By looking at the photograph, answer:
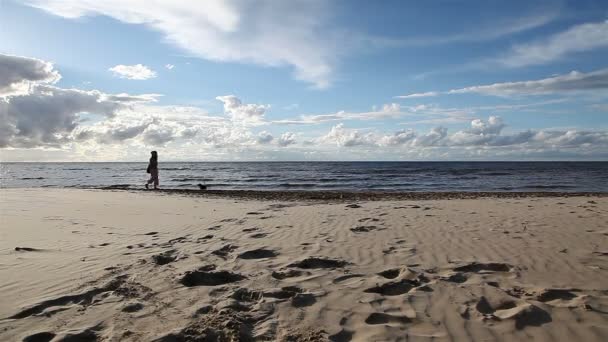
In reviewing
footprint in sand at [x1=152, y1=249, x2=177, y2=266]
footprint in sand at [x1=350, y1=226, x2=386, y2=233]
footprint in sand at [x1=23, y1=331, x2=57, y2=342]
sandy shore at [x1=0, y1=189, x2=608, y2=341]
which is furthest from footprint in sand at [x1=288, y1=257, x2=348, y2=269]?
footprint in sand at [x1=23, y1=331, x2=57, y2=342]

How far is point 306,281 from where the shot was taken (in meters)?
4.62

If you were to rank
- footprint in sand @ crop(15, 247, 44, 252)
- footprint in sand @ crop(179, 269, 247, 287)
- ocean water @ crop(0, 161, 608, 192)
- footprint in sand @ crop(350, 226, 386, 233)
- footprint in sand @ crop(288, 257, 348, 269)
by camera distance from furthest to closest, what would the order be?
ocean water @ crop(0, 161, 608, 192) → footprint in sand @ crop(350, 226, 386, 233) → footprint in sand @ crop(15, 247, 44, 252) → footprint in sand @ crop(288, 257, 348, 269) → footprint in sand @ crop(179, 269, 247, 287)

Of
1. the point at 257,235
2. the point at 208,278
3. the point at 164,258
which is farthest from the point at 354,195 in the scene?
the point at 208,278

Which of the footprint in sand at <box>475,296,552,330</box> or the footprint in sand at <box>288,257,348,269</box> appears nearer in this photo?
the footprint in sand at <box>475,296,552,330</box>

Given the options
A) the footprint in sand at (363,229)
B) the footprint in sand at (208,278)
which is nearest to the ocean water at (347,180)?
the footprint in sand at (363,229)

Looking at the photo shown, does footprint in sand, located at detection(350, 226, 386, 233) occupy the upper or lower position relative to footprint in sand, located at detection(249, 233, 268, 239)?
upper

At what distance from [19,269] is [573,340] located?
6332 mm

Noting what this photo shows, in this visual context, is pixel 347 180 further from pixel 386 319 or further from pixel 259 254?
pixel 386 319

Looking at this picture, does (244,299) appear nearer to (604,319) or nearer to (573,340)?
(573,340)

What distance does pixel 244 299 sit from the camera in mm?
4059

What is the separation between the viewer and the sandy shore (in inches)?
133

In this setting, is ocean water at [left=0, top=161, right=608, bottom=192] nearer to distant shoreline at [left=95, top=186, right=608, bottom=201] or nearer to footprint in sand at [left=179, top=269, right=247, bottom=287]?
distant shoreline at [left=95, top=186, right=608, bottom=201]

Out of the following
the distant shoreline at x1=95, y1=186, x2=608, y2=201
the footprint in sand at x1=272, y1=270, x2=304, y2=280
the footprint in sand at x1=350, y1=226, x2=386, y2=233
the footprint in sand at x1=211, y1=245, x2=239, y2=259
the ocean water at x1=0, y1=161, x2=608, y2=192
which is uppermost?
the footprint in sand at x1=350, y1=226, x2=386, y2=233

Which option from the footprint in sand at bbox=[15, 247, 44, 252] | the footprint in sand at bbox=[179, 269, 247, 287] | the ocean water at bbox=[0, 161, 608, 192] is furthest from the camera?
the ocean water at bbox=[0, 161, 608, 192]
